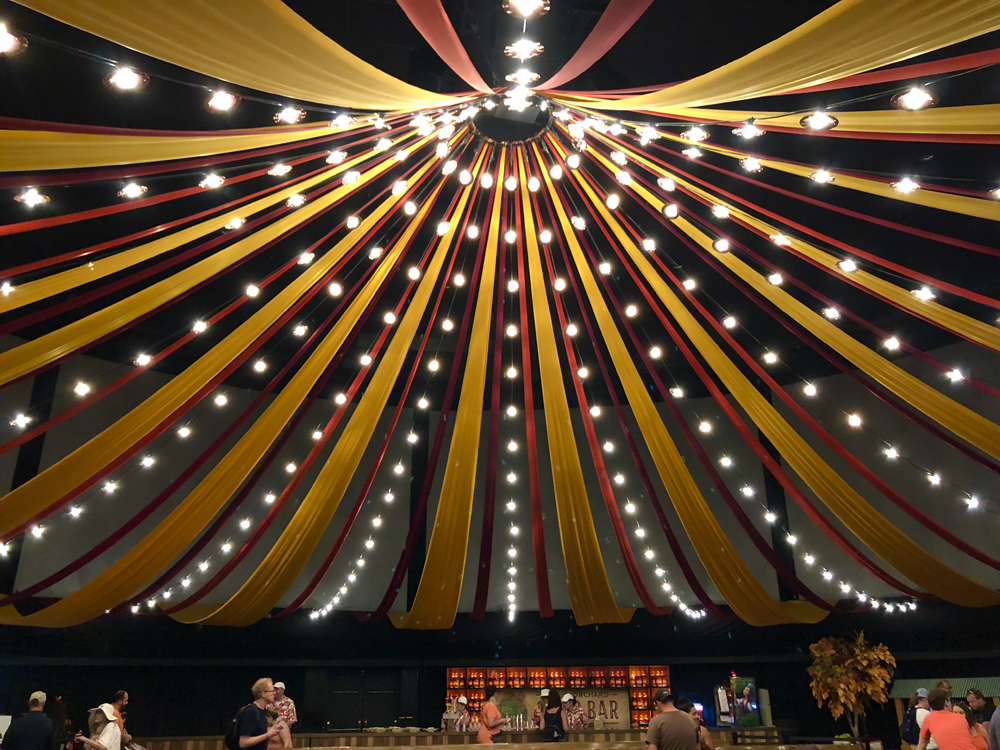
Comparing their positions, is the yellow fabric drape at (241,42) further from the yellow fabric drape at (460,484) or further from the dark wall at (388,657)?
the dark wall at (388,657)

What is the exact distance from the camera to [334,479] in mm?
6578

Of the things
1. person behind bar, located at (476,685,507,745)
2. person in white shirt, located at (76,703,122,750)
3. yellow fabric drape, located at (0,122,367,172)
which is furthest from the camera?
person behind bar, located at (476,685,507,745)

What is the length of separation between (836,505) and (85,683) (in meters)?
8.33

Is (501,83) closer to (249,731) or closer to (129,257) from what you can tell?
(129,257)

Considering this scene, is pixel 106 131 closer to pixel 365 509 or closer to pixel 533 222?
pixel 533 222

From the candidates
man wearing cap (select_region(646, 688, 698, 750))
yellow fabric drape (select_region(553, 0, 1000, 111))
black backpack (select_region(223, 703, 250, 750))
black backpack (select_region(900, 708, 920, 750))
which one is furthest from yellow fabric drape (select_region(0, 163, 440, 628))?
black backpack (select_region(900, 708, 920, 750))

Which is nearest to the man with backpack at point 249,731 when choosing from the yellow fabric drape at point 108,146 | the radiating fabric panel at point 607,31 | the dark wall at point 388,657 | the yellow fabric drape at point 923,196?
the yellow fabric drape at point 108,146

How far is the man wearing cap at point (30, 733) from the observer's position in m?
4.91

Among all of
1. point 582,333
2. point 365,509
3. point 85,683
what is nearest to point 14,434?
point 85,683

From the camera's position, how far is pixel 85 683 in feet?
27.2

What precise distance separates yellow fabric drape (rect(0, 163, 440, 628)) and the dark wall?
6.64 ft

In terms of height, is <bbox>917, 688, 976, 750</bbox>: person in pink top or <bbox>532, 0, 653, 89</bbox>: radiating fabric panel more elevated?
<bbox>532, 0, 653, 89</bbox>: radiating fabric panel

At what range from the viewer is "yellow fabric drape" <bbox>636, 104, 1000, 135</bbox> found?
11.9ft

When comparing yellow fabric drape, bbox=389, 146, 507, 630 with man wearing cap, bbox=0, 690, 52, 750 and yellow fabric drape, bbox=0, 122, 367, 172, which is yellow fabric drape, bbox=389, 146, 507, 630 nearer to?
yellow fabric drape, bbox=0, 122, 367, 172
